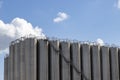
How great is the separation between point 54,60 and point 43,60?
2337 millimetres

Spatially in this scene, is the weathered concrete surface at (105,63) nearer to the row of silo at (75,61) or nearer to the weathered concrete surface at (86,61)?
the row of silo at (75,61)

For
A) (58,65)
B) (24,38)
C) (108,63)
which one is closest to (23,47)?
(24,38)

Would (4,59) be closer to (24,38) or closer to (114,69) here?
(24,38)

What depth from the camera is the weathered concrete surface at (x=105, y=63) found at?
325 feet

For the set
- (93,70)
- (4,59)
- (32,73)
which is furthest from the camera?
(4,59)

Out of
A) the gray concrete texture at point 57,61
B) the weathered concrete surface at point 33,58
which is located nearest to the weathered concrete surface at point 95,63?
the gray concrete texture at point 57,61

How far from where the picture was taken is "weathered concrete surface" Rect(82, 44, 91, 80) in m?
95.2

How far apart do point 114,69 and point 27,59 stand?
72.9 ft

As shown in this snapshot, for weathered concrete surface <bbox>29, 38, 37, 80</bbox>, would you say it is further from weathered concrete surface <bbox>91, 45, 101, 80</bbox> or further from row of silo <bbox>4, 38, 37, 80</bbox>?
weathered concrete surface <bbox>91, 45, 101, 80</bbox>

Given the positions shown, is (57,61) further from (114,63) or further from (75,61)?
(114,63)

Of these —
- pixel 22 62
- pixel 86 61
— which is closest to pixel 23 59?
pixel 22 62

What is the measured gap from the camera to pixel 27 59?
89.8 metres

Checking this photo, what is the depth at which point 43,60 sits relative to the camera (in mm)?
90188

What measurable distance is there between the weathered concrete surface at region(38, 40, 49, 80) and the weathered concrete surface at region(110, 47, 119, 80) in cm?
1819
